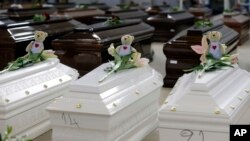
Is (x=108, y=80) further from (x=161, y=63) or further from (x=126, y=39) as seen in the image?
(x=161, y=63)

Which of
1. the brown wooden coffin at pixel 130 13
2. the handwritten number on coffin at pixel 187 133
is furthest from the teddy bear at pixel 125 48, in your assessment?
the brown wooden coffin at pixel 130 13

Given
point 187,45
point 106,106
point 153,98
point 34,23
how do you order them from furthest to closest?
point 34,23 < point 187,45 < point 153,98 < point 106,106

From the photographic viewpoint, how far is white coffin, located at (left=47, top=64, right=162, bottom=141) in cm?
277

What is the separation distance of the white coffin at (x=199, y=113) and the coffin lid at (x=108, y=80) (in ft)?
1.26

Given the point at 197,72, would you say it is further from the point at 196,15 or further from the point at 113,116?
the point at 196,15

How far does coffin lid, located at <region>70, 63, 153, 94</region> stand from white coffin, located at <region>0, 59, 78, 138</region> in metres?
0.50

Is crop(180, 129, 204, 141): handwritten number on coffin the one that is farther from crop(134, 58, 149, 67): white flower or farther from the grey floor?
crop(134, 58, 149, 67): white flower

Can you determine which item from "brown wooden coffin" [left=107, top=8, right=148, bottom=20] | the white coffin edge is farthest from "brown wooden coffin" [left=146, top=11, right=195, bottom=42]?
the white coffin edge

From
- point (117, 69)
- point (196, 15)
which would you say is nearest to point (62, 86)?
point (117, 69)

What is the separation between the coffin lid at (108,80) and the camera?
2871mm

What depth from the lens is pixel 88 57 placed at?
212 inches

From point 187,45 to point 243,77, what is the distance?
69.1 inches

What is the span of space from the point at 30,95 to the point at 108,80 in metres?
0.67

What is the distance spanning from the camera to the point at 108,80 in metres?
3.01
